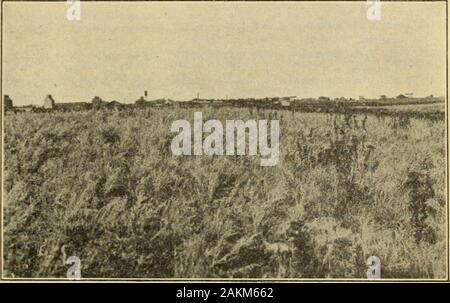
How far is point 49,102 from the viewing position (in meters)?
4.50

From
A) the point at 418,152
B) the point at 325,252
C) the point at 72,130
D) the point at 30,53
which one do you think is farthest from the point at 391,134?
the point at 30,53

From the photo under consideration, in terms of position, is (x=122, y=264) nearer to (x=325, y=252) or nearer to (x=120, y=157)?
(x=120, y=157)

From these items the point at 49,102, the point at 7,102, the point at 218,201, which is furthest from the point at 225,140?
the point at 7,102

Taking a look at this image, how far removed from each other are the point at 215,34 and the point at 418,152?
2392mm

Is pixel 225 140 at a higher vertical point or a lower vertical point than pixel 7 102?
lower

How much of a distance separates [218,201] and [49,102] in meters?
2.01

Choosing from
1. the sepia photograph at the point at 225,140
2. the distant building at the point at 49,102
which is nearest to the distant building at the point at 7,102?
the sepia photograph at the point at 225,140

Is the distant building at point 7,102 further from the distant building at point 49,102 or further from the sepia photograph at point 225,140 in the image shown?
the distant building at point 49,102

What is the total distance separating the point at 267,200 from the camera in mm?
4352

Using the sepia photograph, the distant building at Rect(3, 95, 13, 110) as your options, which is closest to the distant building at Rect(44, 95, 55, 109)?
the sepia photograph

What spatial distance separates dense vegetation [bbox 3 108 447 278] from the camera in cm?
421

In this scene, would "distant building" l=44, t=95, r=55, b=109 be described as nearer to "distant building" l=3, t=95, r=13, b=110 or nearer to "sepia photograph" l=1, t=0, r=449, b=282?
"sepia photograph" l=1, t=0, r=449, b=282

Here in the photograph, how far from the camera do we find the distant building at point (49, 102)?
4.49m

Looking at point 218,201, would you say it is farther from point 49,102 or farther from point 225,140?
point 49,102
